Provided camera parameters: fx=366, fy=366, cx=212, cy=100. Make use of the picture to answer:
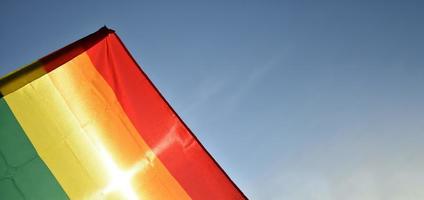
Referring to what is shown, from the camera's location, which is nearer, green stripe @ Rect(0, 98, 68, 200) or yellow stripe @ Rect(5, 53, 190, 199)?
green stripe @ Rect(0, 98, 68, 200)

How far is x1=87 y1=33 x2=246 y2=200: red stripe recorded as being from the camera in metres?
2.85

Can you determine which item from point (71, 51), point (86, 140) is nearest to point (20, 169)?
point (86, 140)

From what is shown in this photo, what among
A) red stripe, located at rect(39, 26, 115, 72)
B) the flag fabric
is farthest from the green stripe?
red stripe, located at rect(39, 26, 115, 72)

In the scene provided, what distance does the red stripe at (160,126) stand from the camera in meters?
2.85

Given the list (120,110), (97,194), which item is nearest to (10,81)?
(120,110)

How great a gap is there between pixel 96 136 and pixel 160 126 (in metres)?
0.54

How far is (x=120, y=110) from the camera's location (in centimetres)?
320

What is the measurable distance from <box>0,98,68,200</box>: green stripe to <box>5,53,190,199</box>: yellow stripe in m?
0.05

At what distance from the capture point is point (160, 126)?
3.12m

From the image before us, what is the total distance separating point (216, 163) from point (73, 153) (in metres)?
1.16

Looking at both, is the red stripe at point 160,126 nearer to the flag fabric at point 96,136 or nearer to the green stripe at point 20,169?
the flag fabric at point 96,136

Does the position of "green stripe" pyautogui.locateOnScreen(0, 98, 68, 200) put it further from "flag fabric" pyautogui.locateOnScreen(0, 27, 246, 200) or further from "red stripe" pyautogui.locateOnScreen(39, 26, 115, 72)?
"red stripe" pyautogui.locateOnScreen(39, 26, 115, 72)

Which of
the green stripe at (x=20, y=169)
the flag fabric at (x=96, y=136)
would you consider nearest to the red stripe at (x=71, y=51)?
the flag fabric at (x=96, y=136)

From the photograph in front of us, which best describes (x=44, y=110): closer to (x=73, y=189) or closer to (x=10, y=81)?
(x=10, y=81)
